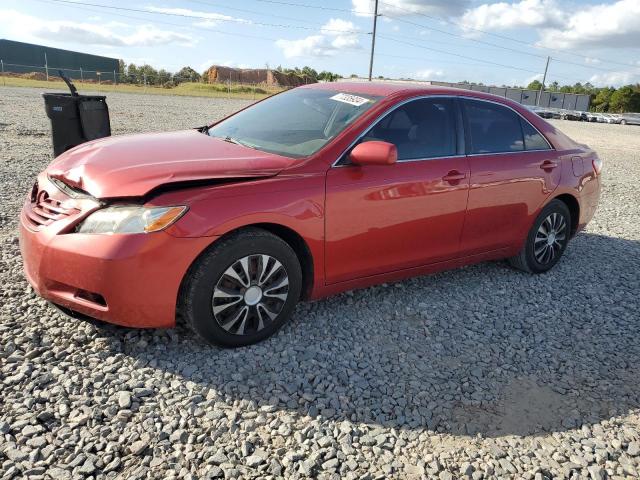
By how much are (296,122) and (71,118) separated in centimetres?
420

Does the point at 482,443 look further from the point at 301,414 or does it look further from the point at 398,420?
the point at 301,414

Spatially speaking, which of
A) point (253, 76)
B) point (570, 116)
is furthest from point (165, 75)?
point (570, 116)

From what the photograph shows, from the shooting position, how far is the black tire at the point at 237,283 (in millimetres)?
3078

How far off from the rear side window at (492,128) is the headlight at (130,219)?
8.63ft

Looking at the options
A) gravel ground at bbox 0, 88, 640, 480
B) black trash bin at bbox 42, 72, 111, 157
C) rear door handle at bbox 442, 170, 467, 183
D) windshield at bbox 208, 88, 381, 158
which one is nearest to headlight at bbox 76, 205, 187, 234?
gravel ground at bbox 0, 88, 640, 480

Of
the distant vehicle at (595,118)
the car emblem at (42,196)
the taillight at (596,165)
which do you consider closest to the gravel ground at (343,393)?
the car emblem at (42,196)

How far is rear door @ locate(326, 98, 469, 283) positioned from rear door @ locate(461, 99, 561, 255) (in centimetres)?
16

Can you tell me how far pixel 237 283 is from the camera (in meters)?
3.23

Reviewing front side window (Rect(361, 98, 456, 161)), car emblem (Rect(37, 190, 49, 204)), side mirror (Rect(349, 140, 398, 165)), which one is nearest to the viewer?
car emblem (Rect(37, 190, 49, 204))

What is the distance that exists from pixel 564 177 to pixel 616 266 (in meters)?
1.35

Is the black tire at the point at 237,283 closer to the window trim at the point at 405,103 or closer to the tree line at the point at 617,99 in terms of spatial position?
the window trim at the point at 405,103

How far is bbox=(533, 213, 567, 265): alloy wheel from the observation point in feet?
16.7

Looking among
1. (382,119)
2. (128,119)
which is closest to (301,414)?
(382,119)

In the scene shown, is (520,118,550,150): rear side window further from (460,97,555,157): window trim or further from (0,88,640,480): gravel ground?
(0,88,640,480): gravel ground
